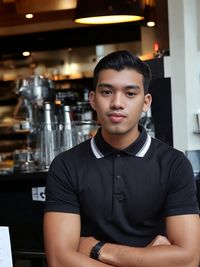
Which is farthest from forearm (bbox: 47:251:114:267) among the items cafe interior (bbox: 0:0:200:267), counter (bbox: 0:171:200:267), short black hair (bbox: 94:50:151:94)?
counter (bbox: 0:171:200:267)

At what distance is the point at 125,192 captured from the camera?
1.95 meters

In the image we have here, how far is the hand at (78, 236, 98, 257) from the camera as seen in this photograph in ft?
6.38

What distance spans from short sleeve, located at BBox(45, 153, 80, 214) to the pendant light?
95.0 inches

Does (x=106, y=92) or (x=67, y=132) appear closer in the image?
(x=106, y=92)

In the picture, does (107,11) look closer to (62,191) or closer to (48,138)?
(48,138)

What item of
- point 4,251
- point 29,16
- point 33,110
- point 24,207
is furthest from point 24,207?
point 29,16

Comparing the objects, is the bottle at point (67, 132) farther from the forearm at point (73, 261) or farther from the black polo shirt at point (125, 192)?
the forearm at point (73, 261)

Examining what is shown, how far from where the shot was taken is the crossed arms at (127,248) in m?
1.88

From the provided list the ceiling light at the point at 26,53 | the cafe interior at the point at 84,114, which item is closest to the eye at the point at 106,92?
the cafe interior at the point at 84,114

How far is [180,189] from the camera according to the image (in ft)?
6.42

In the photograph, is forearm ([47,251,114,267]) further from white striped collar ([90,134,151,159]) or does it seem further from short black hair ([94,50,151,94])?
short black hair ([94,50,151,94])

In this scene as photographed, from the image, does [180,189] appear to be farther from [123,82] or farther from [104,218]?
[123,82]

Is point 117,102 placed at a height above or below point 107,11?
below

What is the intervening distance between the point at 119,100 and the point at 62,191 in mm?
377
